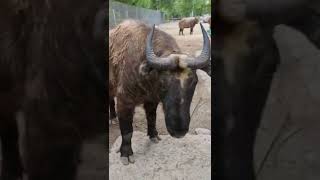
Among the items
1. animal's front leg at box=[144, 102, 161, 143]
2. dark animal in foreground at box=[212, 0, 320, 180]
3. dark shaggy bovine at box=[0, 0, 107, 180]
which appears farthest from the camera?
animal's front leg at box=[144, 102, 161, 143]

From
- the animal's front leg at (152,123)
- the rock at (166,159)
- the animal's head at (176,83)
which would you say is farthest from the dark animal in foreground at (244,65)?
the animal's front leg at (152,123)

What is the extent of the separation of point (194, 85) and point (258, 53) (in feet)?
1.63

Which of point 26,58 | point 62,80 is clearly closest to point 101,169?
point 62,80

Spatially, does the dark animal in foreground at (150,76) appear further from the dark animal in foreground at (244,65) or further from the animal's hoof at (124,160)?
the dark animal in foreground at (244,65)

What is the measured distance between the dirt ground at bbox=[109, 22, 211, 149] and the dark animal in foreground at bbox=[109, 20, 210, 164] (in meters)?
0.03

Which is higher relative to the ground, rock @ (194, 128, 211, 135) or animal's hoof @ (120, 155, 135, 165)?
rock @ (194, 128, 211, 135)

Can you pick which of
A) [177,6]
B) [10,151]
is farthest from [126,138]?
[177,6]

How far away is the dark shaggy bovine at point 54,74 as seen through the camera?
147 centimetres

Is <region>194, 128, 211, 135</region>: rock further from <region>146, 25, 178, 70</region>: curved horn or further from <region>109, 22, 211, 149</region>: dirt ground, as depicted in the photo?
<region>146, 25, 178, 70</region>: curved horn

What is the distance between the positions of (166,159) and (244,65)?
51 cm

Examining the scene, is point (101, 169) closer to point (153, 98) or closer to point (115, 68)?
point (153, 98)

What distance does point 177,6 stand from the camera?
5.16 feet

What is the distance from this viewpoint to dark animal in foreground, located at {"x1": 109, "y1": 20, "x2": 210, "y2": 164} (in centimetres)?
174

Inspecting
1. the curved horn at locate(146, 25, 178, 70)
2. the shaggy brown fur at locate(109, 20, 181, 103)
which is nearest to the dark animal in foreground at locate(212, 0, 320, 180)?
the shaggy brown fur at locate(109, 20, 181, 103)
